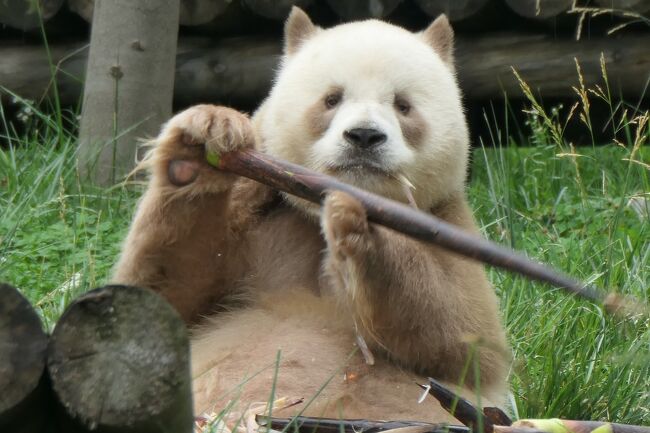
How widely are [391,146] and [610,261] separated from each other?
1.47 m

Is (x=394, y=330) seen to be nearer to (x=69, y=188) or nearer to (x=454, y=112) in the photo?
(x=454, y=112)

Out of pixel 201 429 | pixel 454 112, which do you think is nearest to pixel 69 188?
pixel 454 112

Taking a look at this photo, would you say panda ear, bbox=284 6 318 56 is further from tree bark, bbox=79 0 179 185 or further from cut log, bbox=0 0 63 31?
cut log, bbox=0 0 63 31

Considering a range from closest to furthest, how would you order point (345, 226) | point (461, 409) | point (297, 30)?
point (461, 409) → point (345, 226) → point (297, 30)

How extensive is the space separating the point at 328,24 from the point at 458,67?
84 cm

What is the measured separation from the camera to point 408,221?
9.53ft

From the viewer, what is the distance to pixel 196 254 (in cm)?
383

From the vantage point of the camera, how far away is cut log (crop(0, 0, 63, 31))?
6.83 meters

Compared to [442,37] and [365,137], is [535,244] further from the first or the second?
[365,137]

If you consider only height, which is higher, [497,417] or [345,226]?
[345,226]

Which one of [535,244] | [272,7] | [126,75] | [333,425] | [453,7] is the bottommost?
[535,244]

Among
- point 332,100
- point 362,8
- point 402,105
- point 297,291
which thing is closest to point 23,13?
point 362,8

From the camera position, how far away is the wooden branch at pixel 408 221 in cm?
264

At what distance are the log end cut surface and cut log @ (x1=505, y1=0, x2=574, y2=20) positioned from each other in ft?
16.0
